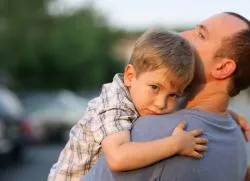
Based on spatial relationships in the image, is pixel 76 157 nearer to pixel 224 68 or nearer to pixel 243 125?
pixel 224 68

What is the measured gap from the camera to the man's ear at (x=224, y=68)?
2.77 meters

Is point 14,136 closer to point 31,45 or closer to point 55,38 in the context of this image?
point 31,45

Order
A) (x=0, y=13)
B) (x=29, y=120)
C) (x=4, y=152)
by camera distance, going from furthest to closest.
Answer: (x=0, y=13) < (x=29, y=120) < (x=4, y=152)

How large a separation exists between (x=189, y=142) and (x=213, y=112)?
0.30 m

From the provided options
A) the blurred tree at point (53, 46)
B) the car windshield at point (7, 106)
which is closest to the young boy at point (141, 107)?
the car windshield at point (7, 106)

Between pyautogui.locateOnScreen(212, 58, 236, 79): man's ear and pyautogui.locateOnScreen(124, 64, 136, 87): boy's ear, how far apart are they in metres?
0.33

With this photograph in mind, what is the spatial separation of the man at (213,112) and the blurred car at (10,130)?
36.1 ft

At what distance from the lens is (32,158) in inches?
679

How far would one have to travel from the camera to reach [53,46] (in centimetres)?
3459

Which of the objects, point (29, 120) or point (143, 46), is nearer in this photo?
point (143, 46)

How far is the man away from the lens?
8.25 feet

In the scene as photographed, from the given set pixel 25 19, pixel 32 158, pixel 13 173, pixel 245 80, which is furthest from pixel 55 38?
pixel 245 80

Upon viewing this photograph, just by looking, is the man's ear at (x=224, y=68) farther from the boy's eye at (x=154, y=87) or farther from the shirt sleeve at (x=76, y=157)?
the shirt sleeve at (x=76, y=157)

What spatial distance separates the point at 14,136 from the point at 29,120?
2.18 m
